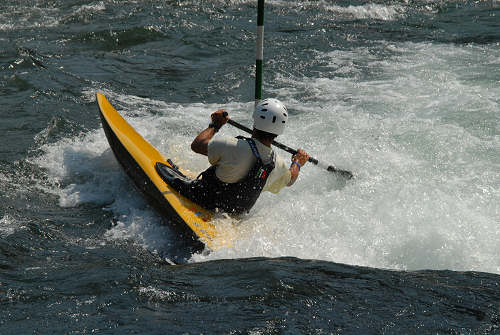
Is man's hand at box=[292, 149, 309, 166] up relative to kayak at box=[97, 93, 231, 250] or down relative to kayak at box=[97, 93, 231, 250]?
up

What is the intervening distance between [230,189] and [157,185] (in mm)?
795

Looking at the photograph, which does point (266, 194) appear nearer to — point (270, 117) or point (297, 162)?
point (297, 162)

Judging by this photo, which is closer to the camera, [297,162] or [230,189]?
[230,189]

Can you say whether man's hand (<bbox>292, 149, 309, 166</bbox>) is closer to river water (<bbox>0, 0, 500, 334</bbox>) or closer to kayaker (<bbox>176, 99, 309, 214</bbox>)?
kayaker (<bbox>176, 99, 309, 214</bbox>)

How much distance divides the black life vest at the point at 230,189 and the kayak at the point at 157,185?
91 mm

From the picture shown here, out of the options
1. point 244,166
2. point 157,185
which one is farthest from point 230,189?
point 157,185

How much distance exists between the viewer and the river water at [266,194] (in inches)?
136

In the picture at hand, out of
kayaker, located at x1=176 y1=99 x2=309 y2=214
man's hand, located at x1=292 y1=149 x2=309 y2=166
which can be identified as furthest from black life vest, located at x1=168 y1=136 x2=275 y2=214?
man's hand, located at x1=292 y1=149 x2=309 y2=166

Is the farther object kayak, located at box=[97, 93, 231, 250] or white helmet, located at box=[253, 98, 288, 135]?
kayak, located at box=[97, 93, 231, 250]

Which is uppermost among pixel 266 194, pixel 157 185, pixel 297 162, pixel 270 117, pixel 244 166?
pixel 270 117

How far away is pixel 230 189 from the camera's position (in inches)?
190

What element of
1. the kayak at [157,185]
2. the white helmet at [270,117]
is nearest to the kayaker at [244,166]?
the white helmet at [270,117]

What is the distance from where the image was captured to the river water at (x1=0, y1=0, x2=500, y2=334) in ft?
11.3

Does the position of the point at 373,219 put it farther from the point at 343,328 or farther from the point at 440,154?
the point at 343,328
